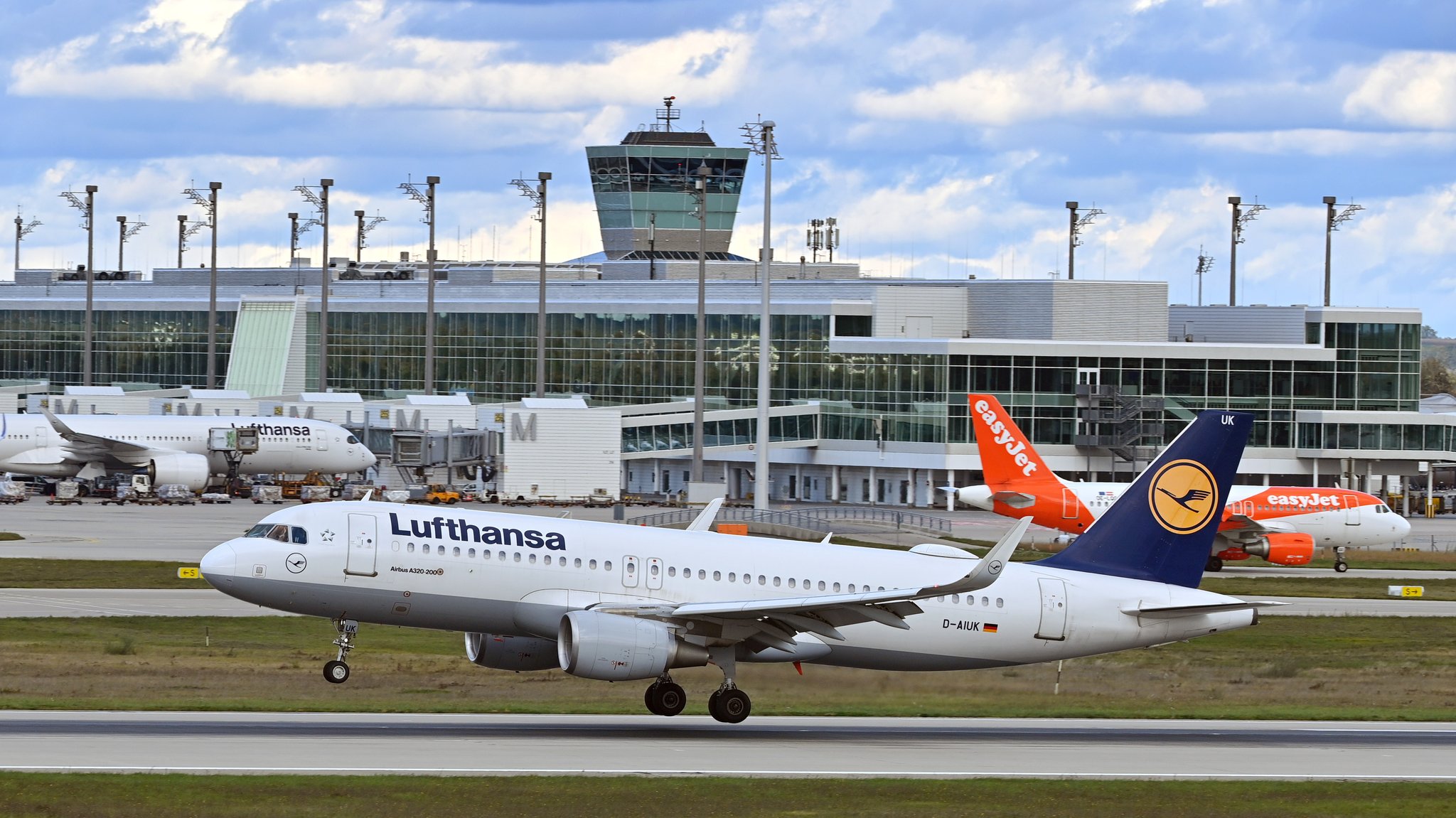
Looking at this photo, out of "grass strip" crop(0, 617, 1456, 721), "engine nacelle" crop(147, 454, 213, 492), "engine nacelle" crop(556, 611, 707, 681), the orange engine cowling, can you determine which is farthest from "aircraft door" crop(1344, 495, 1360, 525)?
"engine nacelle" crop(147, 454, 213, 492)

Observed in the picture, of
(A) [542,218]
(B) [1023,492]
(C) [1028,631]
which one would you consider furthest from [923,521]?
(C) [1028,631]

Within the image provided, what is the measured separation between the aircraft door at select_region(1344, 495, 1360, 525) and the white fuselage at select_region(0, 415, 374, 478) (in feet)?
219

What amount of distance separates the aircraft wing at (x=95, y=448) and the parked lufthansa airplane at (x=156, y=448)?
1.9 inches

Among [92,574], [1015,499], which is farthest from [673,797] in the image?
[1015,499]

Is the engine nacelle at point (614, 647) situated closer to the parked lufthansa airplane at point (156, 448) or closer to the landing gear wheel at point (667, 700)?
the landing gear wheel at point (667, 700)

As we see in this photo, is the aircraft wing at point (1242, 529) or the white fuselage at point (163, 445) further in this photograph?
the white fuselage at point (163, 445)

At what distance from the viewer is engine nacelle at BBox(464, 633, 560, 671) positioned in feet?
120

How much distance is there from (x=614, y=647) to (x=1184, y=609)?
41.0 ft

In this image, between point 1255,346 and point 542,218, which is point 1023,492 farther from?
point 542,218

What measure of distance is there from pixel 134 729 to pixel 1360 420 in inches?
4703

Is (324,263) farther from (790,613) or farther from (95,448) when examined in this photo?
(790,613)

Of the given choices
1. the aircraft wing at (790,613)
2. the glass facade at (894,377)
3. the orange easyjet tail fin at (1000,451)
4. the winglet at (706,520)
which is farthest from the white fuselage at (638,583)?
the glass facade at (894,377)

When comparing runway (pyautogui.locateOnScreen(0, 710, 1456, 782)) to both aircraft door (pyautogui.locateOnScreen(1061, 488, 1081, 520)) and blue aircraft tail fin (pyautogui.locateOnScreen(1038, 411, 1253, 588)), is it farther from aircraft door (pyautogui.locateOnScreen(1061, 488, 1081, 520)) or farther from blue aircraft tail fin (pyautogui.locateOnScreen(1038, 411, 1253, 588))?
aircraft door (pyautogui.locateOnScreen(1061, 488, 1081, 520))

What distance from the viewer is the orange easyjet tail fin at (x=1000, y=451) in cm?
9271
